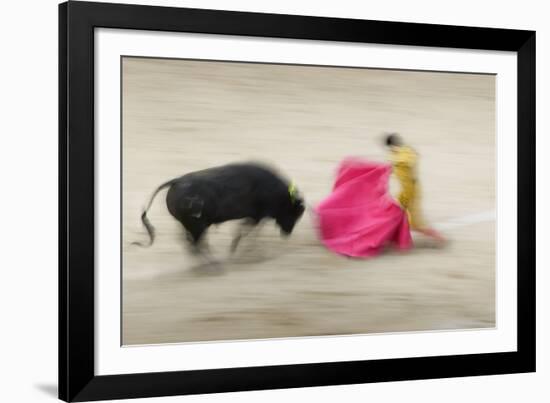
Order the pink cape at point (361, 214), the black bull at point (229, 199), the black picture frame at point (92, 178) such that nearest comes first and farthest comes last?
1. the black picture frame at point (92, 178)
2. the black bull at point (229, 199)
3. the pink cape at point (361, 214)

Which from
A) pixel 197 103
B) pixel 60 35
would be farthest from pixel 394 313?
pixel 60 35

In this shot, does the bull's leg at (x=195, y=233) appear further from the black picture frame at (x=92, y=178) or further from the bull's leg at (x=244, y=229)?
the black picture frame at (x=92, y=178)

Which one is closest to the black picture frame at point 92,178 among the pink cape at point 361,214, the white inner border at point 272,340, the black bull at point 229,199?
the white inner border at point 272,340

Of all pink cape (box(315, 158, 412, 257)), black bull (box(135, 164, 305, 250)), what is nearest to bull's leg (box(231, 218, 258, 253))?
black bull (box(135, 164, 305, 250))

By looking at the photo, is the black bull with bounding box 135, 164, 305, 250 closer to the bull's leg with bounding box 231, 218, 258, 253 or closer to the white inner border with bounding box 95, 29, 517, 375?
the bull's leg with bounding box 231, 218, 258, 253

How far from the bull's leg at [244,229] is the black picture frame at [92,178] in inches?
13.0

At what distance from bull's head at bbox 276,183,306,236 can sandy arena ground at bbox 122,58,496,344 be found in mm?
24

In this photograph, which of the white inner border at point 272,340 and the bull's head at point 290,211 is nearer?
the white inner border at point 272,340

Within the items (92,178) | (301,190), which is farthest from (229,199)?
(92,178)

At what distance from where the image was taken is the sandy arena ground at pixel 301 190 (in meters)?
2.36

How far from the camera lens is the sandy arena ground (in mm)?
2359

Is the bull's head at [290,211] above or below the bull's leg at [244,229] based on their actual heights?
above

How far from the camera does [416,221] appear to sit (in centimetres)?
260

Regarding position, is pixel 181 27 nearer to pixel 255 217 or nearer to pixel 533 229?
pixel 255 217
